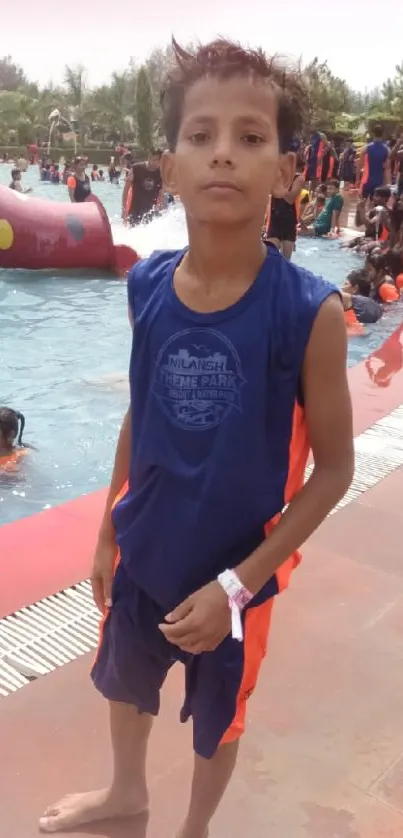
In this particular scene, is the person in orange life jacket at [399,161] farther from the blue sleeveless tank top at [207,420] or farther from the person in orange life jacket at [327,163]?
the blue sleeveless tank top at [207,420]

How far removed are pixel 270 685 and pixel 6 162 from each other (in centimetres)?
4555

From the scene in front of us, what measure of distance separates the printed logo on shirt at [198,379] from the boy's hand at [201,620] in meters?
0.29

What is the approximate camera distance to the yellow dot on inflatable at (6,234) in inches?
410

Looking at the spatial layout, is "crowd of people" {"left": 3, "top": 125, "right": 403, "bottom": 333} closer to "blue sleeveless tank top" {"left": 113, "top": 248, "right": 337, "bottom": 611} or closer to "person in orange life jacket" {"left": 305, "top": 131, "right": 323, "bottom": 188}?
"person in orange life jacket" {"left": 305, "top": 131, "right": 323, "bottom": 188}

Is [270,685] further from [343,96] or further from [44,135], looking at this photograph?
[44,135]

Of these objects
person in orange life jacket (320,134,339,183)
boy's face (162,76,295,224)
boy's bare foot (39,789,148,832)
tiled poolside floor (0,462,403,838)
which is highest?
boy's face (162,76,295,224)

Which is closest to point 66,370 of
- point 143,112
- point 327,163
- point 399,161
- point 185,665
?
point 185,665

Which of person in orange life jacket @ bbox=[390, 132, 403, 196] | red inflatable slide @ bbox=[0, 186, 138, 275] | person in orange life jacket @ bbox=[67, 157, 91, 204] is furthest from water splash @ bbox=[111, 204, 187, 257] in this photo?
person in orange life jacket @ bbox=[390, 132, 403, 196]

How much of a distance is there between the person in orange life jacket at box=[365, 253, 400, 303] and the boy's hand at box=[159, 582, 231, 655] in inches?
327

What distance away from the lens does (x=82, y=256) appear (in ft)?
35.4

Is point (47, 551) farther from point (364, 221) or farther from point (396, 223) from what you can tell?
point (364, 221)

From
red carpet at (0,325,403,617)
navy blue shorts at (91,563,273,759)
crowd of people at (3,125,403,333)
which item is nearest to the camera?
navy blue shorts at (91,563,273,759)

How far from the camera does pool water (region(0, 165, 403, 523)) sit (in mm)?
4832

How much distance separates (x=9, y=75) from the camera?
9969 cm
